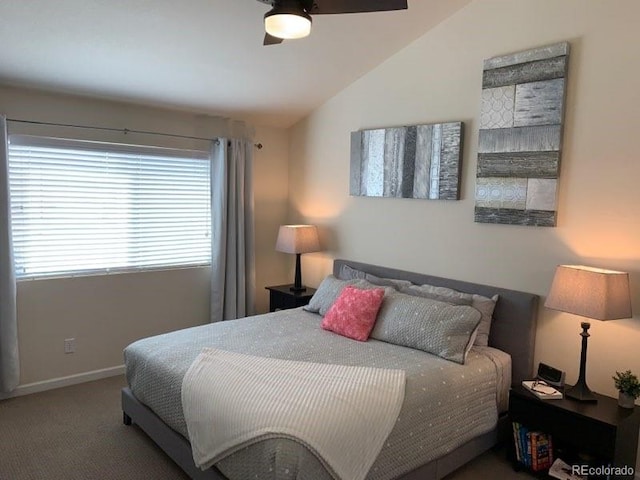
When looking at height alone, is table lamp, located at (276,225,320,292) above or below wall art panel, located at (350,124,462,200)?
below

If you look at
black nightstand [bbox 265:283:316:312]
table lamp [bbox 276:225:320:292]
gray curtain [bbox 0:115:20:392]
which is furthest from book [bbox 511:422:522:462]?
gray curtain [bbox 0:115:20:392]

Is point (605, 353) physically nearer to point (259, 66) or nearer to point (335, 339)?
point (335, 339)

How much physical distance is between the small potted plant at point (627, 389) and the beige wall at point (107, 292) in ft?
10.9

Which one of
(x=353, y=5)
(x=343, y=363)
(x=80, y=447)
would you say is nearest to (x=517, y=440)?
(x=343, y=363)

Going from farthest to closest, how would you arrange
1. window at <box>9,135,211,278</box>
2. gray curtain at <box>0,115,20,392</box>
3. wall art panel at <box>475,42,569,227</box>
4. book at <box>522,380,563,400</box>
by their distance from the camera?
window at <box>9,135,211,278</box>, gray curtain at <box>0,115,20,392</box>, wall art panel at <box>475,42,569,227</box>, book at <box>522,380,563,400</box>

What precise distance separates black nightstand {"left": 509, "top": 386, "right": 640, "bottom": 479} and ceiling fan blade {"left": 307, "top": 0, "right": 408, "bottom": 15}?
7.12 feet

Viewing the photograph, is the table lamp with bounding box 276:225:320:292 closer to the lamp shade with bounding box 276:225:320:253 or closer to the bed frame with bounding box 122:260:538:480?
the lamp shade with bounding box 276:225:320:253

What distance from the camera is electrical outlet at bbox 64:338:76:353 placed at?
3728 mm

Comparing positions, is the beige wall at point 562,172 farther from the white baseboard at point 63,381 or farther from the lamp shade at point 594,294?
the white baseboard at point 63,381

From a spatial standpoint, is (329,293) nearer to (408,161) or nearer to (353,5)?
(408,161)

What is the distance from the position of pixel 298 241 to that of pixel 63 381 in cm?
227

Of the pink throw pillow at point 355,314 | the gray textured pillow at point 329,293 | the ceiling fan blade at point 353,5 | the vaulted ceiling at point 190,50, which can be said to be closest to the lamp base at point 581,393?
the pink throw pillow at point 355,314

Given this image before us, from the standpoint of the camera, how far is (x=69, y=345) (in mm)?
3742

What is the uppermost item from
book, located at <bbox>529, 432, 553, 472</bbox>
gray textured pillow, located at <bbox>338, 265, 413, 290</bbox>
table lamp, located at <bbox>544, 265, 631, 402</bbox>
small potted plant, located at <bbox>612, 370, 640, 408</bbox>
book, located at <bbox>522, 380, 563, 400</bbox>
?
table lamp, located at <bbox>544, 265, 631, 402</bbox>
